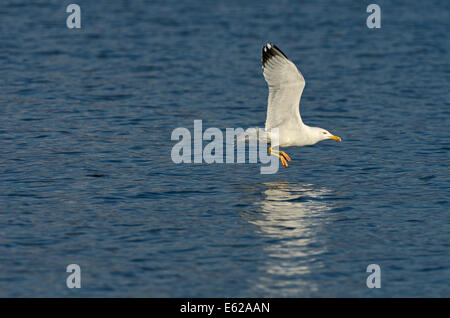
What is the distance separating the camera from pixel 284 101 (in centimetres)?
1955

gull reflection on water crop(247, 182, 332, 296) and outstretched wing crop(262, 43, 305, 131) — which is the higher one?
outstretched wing crop(262, 43, 305, 131)

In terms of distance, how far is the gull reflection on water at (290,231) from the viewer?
48.2 ft

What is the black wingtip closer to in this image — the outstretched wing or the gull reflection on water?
the outstretched wing

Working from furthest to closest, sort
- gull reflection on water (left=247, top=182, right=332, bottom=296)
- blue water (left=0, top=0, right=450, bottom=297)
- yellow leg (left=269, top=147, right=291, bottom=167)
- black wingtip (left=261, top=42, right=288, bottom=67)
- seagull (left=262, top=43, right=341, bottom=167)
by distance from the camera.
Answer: yellow leg (left=269, top=147, right=291, bottom=167) < seagull (left=262, top=43, right=341, bottom=167) < black wingtip (left=261, top=42, right=288, bottom=67) < blue water (left=0, top=0, right=450, bottom=297) < gull reflection on water (left=247, top=182, right=332, bottom=296)

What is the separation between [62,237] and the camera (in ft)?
53.9

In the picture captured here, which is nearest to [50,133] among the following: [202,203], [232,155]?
[232,155]

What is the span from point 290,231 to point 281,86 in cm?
372

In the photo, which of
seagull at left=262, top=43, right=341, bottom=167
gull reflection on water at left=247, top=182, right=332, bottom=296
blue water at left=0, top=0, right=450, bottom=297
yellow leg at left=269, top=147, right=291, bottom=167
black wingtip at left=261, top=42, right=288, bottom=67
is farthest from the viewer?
yellow leg at left=269, top=147, right=291, bottom=167

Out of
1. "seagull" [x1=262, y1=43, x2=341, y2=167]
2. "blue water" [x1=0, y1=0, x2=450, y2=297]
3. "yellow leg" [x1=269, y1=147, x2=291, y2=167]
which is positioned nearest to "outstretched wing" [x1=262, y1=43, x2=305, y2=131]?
"seagull" [x1=262, y1=43, x2=341, y2=167]

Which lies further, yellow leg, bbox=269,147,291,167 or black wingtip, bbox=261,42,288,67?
yellow leg, bbox=269,147,291,167

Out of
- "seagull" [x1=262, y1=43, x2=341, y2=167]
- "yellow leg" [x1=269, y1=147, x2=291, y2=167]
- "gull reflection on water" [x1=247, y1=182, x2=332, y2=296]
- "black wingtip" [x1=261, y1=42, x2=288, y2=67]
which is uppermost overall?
"black wingtip" [x1=261, y1=42, x2=288, y2=67]

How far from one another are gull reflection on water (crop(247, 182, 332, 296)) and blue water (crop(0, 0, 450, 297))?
4cm

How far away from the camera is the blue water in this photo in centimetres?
1507

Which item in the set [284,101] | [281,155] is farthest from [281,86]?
[281,155]
